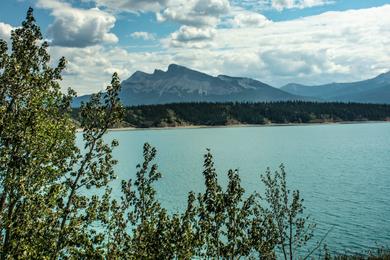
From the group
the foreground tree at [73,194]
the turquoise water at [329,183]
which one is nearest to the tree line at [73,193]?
the foreground tree at [73,194]

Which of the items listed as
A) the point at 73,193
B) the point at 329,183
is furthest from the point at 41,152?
the point at 329,183

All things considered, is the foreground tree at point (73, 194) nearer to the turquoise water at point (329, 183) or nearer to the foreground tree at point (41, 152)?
the foreground tree at point (41, 152)

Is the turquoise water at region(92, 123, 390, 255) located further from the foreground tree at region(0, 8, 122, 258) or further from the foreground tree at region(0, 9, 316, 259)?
the foreground tree at region(0, 8, 122, 258)

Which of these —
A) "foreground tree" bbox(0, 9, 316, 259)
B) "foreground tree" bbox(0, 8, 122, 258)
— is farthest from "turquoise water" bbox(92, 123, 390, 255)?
"foreground tree" bbox(0, 8, 122, 258)

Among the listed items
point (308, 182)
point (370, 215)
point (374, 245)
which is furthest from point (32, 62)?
point (308, 182)

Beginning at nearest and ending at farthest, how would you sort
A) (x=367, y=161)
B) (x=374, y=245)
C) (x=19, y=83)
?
(x=19, y=83)
(x=374, y=245)
(x=367, y=161)

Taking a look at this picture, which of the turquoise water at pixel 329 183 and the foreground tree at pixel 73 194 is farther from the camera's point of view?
the turquoise water at pixel 329 183

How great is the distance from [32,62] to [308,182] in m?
103

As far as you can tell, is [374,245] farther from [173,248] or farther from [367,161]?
[367,161]

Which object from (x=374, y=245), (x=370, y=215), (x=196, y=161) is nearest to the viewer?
(x=374, y=245)

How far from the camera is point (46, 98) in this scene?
26969mm

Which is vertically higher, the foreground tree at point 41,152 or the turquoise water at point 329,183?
the foreground tree at point 41,152

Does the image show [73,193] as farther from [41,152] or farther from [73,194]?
[41,152]

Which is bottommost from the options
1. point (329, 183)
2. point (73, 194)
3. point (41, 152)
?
point (329, 183)
